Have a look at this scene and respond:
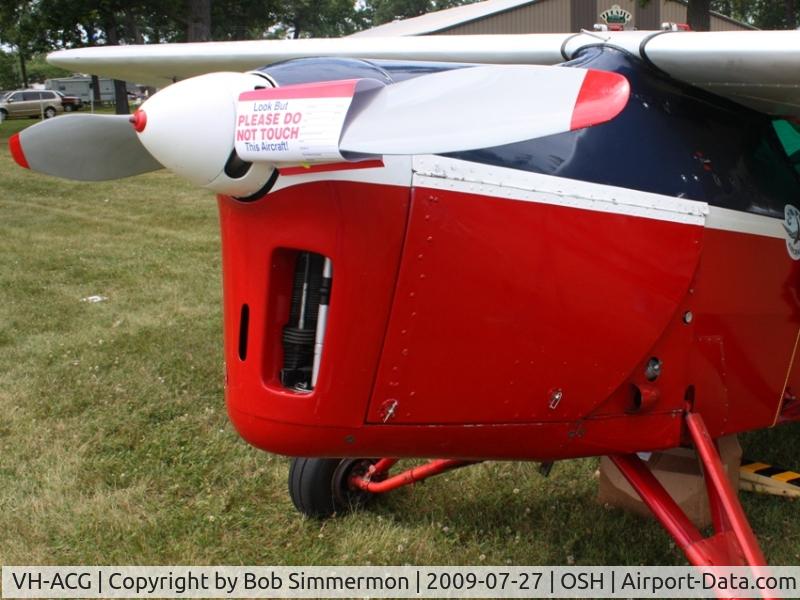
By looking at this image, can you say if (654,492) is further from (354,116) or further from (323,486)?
(354,116)

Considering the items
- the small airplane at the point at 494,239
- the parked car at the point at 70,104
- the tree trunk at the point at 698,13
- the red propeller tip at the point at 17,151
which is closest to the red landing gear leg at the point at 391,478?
the small airplane at the point at 494,239

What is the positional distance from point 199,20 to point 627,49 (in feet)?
92.8

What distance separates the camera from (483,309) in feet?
7.79

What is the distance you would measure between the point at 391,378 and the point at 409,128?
857 mm

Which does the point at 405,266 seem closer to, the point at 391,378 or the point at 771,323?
the point at 391,378

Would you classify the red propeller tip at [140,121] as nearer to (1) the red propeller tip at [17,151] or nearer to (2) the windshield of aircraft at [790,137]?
(1) the red propeller tip at [17,151]

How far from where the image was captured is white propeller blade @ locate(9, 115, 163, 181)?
256 centimetres

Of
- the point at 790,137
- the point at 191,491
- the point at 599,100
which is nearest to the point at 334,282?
the point at 599,100

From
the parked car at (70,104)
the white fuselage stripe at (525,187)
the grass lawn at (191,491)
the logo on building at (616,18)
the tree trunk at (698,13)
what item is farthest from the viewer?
the parked car at (70,104)

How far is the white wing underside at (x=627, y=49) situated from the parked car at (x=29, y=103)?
39484 millimetres

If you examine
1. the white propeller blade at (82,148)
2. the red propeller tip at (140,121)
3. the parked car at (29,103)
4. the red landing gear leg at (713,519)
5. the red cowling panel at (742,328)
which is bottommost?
the parked car at (29,103)

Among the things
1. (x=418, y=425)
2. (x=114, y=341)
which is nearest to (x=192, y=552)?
(x=418, y=425)

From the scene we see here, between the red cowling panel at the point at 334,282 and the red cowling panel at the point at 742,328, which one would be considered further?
the red cowling panel at the point at 742,328
